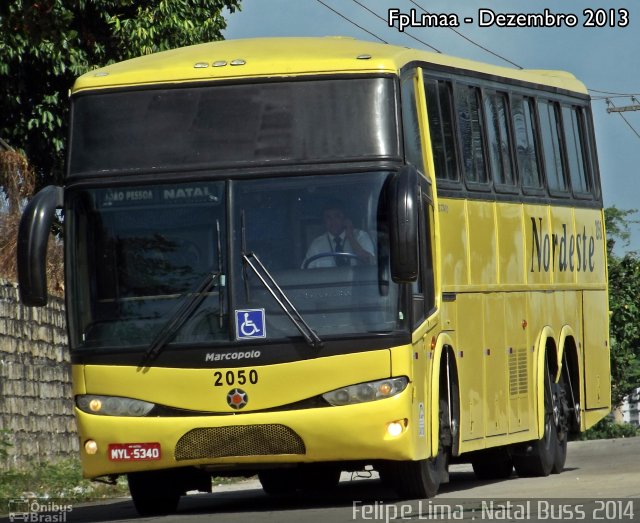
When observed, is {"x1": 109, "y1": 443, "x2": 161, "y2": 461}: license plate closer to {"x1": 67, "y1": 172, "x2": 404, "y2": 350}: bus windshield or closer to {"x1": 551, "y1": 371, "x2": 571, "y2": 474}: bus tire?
{"x1": 67, "y1": 172, "x2": 404, "y2": 350}: bus windshield

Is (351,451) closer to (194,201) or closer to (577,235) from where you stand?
(194,201)

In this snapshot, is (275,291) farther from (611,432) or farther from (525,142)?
(611,432)

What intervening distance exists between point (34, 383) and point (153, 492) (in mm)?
5801

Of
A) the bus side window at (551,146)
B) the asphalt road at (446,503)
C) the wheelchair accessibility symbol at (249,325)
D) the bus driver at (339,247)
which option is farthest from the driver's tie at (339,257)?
the bus side window at (551,146)

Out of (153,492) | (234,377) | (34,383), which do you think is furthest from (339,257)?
(34,383)

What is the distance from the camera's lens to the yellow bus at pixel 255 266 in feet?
44.2

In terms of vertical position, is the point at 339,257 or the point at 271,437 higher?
the point at 339,257

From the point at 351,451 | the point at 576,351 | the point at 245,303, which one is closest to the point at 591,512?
the point at 351,451

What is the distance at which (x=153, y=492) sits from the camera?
49.2 ft

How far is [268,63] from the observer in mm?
14156

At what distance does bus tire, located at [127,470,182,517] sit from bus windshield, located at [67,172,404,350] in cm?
151

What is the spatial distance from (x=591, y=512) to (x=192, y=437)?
9.87 ft

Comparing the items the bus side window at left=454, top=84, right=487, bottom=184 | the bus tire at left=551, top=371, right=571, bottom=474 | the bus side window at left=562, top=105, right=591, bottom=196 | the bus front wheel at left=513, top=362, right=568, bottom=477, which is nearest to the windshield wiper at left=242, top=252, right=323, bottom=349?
the bus side window at left=454, top=84, right=487, bottom=184

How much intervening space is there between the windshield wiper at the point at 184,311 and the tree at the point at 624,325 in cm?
2214
